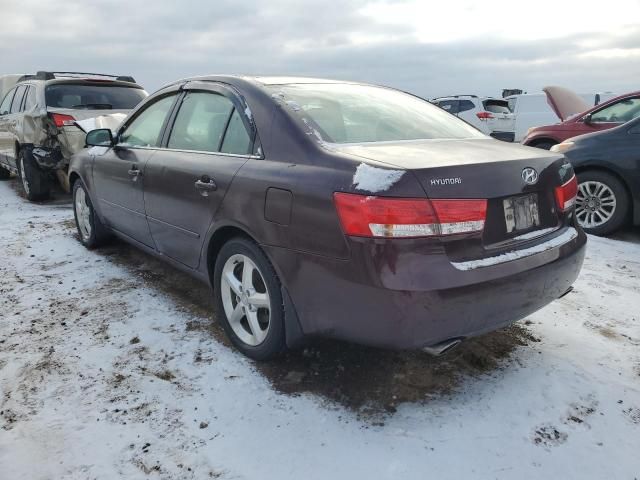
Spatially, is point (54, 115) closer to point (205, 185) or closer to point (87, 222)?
point (87, 222)

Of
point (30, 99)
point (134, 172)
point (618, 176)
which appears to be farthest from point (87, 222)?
point (618, 176)

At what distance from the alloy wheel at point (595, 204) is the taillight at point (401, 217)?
164 inches

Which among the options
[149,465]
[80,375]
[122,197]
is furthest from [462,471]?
[122,197]

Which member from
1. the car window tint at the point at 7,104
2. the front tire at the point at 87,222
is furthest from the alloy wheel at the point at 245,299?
the car window tint at the point at 7,104

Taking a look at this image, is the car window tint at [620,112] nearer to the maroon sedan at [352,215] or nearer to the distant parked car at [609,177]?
the distant parked car at [609,177]

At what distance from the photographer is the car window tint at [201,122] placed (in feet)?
9.75

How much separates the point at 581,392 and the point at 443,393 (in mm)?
675

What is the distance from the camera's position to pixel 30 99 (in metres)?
7.24

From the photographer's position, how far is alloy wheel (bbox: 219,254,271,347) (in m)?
2.68

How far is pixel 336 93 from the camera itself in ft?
10.00

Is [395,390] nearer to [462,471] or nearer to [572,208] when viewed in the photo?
[462,471]

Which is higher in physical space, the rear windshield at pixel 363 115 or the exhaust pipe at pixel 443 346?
the rear windshield at pixel 363 115

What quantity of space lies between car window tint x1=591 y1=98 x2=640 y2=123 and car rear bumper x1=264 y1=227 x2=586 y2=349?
207 inches

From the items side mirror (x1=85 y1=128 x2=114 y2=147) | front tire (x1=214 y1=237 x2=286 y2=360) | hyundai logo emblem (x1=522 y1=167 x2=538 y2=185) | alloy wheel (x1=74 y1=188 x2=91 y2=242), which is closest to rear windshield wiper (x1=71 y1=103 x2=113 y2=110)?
alloy wheel (x1=74 y1=188 x2=91 y2=242)
